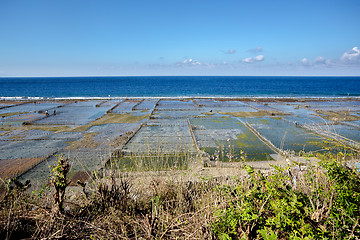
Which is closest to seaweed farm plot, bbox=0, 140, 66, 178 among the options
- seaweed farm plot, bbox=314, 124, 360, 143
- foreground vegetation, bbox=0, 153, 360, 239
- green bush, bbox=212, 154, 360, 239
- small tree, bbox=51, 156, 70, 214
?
foreground vegetation, bbox=0, 153, 360, 239

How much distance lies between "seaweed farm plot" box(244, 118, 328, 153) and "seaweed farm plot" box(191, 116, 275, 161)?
4.13 ft

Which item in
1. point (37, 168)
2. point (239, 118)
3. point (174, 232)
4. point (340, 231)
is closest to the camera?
point (340, 231)

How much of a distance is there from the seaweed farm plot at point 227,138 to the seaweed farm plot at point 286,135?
1.26 m

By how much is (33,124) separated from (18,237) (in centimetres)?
2008

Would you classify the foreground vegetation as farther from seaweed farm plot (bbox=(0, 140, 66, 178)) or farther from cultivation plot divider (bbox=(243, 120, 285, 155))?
cultivation plot divider (bbox=(243, 120, 285, 155))

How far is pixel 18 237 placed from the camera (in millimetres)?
3490

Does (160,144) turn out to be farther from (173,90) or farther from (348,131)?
(173,90)

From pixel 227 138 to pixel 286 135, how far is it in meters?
5.39

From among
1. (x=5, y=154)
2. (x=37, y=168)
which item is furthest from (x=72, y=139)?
(x=37, y=168)

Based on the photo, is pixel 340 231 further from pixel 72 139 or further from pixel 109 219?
pixel 72 139

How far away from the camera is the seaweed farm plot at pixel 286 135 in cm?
1339

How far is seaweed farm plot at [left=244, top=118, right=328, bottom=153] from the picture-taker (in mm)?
13391

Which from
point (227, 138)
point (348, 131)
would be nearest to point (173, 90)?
point (227, 138)

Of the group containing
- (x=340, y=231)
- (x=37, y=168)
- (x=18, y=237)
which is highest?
(x=340, y=231)
